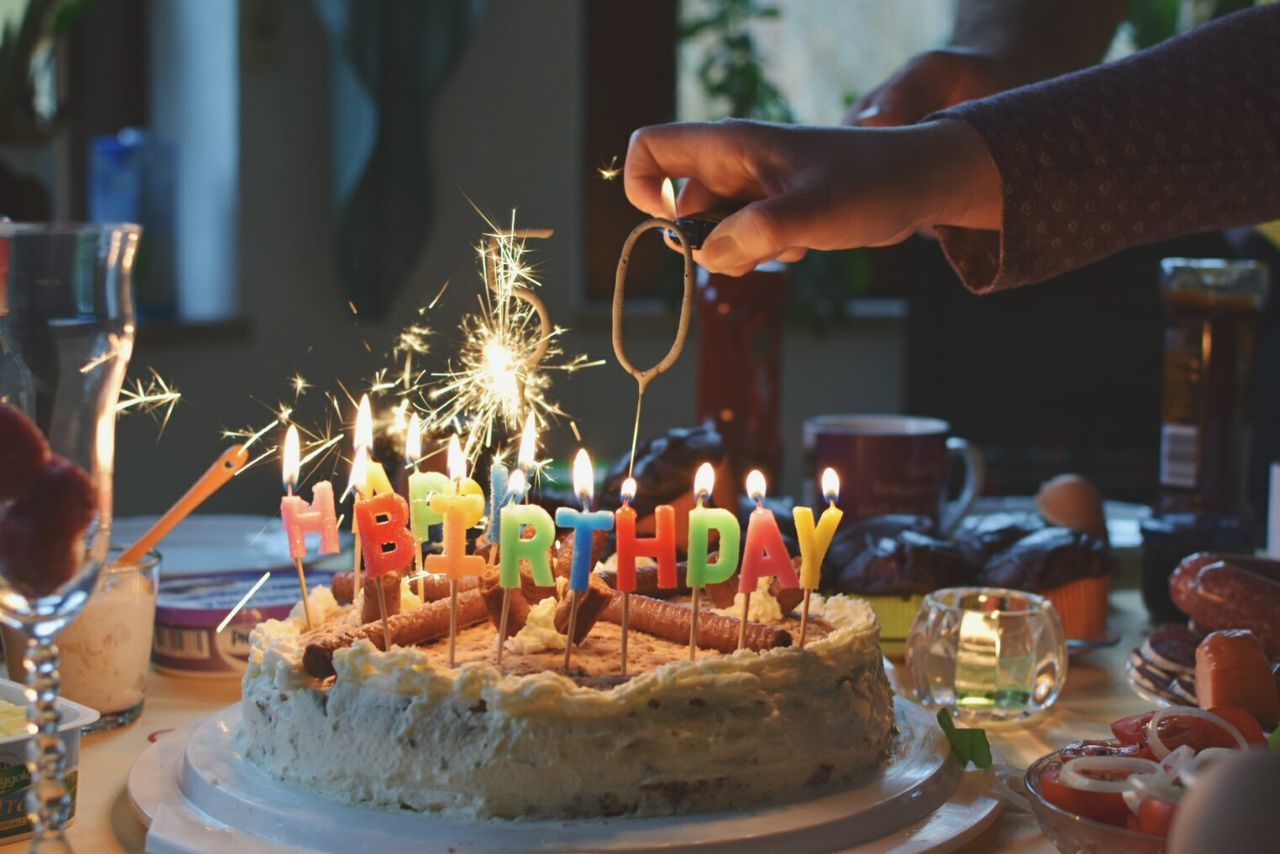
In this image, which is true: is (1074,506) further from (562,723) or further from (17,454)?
(17,454)

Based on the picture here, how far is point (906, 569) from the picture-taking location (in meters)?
1.86

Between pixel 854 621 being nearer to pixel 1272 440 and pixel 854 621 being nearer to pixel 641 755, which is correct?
pixel 641 755

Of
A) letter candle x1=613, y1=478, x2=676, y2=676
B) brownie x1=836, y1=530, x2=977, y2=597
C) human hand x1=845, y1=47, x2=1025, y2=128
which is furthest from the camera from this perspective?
human hand x1=845, y1=47, x2=1025, y2=128

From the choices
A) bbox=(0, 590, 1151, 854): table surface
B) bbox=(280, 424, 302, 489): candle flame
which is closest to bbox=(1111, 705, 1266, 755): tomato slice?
bbox=(0, 590, 1151, 854): table surface

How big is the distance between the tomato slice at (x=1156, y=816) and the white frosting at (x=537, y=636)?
1.80 feet

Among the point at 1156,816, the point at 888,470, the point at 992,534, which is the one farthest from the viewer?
the point at 888,470

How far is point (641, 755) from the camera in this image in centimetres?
122

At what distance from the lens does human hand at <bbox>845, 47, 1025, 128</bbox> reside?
82.5 inches

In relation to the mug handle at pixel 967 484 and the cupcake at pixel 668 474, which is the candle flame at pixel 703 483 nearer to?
the cupcake at pixel 668 474

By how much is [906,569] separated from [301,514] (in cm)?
80

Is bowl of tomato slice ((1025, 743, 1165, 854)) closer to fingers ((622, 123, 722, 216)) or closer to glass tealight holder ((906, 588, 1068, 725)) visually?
glass tealight holder ((906, 588, 1068, 725))

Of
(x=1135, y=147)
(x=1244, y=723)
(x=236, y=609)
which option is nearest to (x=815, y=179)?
(x=1135, y=147)

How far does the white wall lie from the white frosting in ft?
8.88

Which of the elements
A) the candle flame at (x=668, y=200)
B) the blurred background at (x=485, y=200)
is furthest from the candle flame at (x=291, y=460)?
the blurred background at (x=485, y=200)
